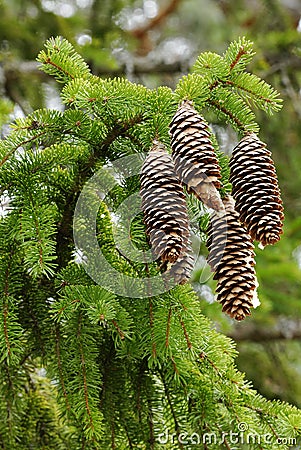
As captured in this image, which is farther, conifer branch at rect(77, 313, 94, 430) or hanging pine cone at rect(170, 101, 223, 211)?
conifer branch at rect(77, 313, 94, 430)

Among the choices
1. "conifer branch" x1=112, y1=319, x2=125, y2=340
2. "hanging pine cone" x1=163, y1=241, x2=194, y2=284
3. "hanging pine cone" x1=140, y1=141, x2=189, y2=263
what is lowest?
"conifer branch" x1=112, y1=319, x2=125, y2=340

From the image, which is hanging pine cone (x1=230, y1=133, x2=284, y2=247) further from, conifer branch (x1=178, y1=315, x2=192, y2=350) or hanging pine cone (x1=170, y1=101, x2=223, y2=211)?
conifer branch (x1=178, y1=315, x2=192, y2=350)

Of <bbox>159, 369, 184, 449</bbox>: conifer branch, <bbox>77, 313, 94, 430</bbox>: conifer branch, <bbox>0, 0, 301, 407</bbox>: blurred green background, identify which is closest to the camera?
<bbox>77, 313, 94, 430</bbox>: conifer branch

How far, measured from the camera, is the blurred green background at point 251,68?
2521 mm

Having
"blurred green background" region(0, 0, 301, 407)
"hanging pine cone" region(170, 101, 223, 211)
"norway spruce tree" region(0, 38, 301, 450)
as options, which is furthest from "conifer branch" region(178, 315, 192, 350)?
"blurred green background" region(0, 0, 301, 407)

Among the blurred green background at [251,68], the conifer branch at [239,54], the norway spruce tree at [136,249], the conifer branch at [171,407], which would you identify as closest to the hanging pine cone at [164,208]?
the norway spruce tree at [136,249]

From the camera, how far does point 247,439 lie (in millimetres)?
1054

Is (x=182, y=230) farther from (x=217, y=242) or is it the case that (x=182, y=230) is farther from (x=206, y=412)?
(x=206, y=412)

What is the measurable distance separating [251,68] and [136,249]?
6.34 feet

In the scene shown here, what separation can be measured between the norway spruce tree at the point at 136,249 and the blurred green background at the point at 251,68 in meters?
1.09

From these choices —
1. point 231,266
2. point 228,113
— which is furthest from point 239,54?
point 231,266

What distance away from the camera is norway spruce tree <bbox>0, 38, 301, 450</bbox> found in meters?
0.94

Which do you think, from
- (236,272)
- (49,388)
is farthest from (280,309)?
(236,272)

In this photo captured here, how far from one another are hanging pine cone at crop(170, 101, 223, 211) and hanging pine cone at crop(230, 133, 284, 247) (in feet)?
0.25
